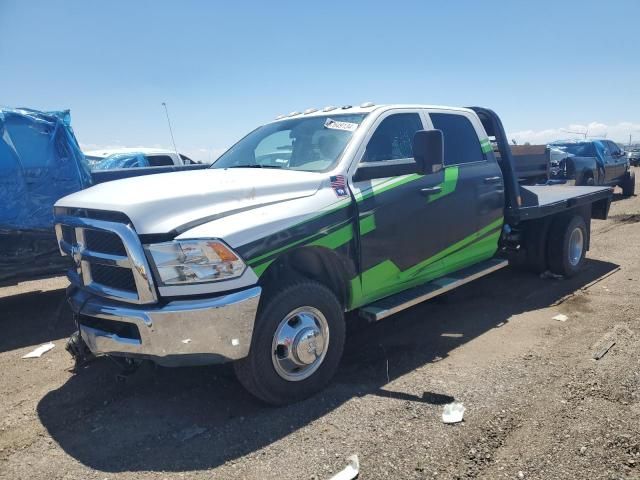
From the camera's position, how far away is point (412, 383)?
3.72 m

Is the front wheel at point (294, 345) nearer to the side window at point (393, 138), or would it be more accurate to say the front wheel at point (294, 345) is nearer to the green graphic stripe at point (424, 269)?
the green graphic stripe at point (424, 269)

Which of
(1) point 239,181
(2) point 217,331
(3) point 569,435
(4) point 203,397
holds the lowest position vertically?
Result: (3) point 569,435

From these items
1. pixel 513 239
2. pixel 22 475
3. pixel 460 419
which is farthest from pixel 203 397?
pixel 513 239

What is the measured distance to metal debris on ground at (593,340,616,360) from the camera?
406 centimetres

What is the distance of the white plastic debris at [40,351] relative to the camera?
15.0ft

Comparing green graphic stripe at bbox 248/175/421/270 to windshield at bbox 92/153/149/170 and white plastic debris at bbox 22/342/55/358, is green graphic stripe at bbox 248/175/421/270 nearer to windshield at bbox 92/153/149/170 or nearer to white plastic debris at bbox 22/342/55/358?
white plastic debris at bbox 22/342/55/358

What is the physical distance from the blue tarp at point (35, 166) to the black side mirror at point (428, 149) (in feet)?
13.1

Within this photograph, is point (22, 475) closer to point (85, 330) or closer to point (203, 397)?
point (85, 330)

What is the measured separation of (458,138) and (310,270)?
2.38 meters

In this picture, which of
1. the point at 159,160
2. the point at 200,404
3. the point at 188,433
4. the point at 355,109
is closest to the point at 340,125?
the point at 355,109

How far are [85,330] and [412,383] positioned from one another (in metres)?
2.33

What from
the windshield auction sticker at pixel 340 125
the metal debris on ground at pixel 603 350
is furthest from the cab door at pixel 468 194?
the metal debris on ground at pixel 603 350

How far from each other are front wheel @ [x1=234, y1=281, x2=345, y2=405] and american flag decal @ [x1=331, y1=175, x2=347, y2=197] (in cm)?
71

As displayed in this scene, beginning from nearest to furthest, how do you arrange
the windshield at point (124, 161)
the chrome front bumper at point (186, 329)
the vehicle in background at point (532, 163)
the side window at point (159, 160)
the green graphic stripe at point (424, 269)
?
the chrome front bumper at point (186, 329) → the green graphic stripe at point (424, 269) → the vehicle in background at point (532, 163) → the windshield at point (124, 161) → the side window at point (159, 160)
